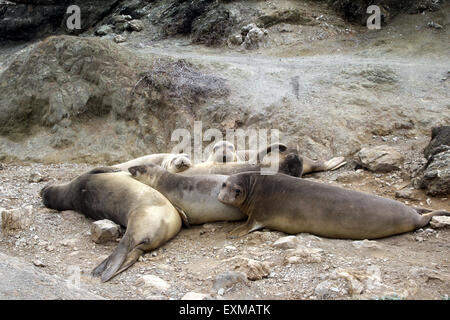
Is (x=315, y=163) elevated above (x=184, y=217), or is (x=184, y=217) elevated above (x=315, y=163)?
(x=315, y=163)

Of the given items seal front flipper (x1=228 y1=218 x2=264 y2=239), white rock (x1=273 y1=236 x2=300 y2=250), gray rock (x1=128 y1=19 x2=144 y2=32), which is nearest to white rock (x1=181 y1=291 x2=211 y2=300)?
white rock (x1=273 y1=236 x2=300 y2=250)

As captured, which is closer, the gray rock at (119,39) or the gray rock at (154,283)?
the gray rock at (154,283)

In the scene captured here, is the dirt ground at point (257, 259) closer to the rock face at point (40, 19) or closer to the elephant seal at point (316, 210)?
the elephant seal at point (316, 210)

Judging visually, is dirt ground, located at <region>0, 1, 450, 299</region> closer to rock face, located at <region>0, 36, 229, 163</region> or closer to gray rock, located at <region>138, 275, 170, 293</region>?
gray rock, located at <region>138, 275, 170, 293</region>

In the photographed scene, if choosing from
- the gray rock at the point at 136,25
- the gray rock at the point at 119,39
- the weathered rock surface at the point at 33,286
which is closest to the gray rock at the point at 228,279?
the weathered rock surface at the point at 33,286

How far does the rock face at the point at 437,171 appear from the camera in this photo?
6148 mm

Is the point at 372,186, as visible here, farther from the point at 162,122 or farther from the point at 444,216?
the point at 162,122

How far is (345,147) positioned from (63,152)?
19.1ft

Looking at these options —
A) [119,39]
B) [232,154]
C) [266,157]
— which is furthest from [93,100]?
[119,39]

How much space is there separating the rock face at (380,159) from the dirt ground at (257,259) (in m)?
0.60

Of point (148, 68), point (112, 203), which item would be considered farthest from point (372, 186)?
point (148, 68)

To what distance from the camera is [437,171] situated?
245 inches

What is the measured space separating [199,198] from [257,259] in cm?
152

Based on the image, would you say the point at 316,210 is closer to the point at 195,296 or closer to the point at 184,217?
the point at 184,217
